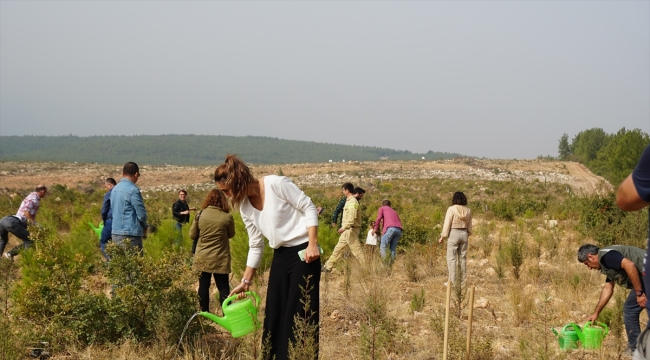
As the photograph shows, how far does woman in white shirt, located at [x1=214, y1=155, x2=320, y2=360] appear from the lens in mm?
3887

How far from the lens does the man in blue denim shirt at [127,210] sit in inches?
239

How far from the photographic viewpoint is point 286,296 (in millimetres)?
4043

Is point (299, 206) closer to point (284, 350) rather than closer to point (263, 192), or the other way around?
point (263, 192)

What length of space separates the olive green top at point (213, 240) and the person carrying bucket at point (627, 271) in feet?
11.6

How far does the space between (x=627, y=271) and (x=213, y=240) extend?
13.0 ft

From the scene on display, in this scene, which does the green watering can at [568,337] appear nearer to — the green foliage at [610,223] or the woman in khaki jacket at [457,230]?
the woman in khaki jacket at [457,230]

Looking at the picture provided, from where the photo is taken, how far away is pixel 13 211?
17.4 metres

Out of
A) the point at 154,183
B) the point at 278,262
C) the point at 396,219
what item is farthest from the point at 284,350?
the point at 154,183

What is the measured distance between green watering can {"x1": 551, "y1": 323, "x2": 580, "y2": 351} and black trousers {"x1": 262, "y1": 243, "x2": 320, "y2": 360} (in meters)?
2.57

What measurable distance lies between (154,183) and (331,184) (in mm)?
16694

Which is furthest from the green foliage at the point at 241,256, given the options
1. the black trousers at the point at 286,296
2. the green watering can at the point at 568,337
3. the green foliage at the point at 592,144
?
the green foliage at the point at 592,144

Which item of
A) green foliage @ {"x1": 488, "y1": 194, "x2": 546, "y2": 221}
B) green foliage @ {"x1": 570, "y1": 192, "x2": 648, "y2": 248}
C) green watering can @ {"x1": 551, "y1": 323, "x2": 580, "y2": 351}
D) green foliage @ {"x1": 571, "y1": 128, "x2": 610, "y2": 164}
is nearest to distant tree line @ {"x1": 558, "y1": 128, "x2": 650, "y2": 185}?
green foliage @ {"x1": 571, "y1": 128, "x2": 610, "y2": 164}

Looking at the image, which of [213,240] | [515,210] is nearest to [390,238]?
[213,240]

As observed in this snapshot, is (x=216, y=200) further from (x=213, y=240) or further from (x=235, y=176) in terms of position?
(x=235, y=176)
